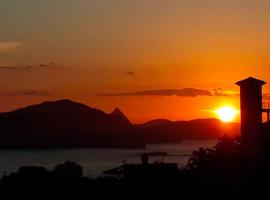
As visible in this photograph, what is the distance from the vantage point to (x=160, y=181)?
29719mm

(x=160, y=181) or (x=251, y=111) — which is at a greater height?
(x=251, y=111)

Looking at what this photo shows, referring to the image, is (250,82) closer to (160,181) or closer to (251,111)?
(251,111)

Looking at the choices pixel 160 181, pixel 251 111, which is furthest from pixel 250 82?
pixel 160 181

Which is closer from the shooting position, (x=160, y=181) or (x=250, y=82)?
(x=160, y=181)

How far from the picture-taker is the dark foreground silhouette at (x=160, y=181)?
93.5 ft

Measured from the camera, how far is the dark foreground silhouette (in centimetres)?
2848

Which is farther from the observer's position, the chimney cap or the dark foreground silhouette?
the chimney cap

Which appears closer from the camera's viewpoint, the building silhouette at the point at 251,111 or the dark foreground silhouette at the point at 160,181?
the dark foreground silhouette at the point at 160,181

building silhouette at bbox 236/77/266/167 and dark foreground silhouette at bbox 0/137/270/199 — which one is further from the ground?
building silhouette at bbox 236/77/266/167

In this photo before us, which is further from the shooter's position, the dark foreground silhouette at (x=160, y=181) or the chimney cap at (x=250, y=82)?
the chimney cap at (x=250, y=82)

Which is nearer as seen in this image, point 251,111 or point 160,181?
point 160,181

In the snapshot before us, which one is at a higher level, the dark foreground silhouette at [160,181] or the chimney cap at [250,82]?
the chimney cap at [250,82]

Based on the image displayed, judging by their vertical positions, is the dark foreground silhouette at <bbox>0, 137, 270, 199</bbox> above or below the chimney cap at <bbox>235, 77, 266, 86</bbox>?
below

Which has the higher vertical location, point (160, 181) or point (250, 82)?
point (250, 82)
